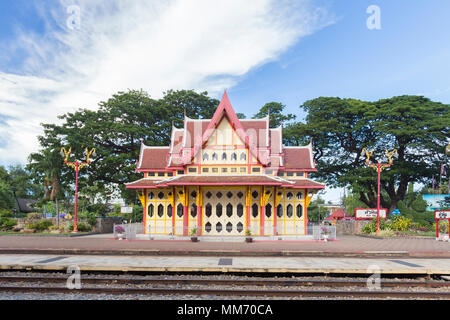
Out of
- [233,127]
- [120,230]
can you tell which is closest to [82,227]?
[120,230]

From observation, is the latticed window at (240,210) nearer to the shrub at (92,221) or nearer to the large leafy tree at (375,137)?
the shrub at (92,221)

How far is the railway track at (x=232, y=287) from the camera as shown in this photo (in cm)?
902

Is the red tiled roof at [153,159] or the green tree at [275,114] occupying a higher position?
the green tree at [275,114]

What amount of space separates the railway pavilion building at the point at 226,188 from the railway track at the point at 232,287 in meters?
14.0

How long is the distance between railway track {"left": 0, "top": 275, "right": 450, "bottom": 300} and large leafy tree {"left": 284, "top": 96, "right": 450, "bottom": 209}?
3089 centimetres

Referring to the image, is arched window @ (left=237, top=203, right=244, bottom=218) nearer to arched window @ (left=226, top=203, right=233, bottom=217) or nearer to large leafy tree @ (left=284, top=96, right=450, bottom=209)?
arched window @ (left=226, top=203, right=233, bottom=217)

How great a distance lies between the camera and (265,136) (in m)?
29.1

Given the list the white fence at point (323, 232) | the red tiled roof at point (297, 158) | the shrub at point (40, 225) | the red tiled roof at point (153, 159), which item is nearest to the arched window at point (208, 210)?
the red tiled roof at point (153, 159)

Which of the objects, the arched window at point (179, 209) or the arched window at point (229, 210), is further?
the arched window at point (179, 209)

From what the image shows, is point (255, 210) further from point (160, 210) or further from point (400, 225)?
point (400, 225)

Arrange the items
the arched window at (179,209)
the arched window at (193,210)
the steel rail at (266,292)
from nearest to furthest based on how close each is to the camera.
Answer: the steel rail at (266,292) → the arched window at (193,210) → the arched window at (179,209)

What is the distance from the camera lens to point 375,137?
1641 inches

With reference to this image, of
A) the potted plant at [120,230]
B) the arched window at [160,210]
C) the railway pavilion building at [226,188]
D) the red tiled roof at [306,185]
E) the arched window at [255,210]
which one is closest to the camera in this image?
the potted plant at [120,230]

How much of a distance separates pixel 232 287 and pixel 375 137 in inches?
1494
